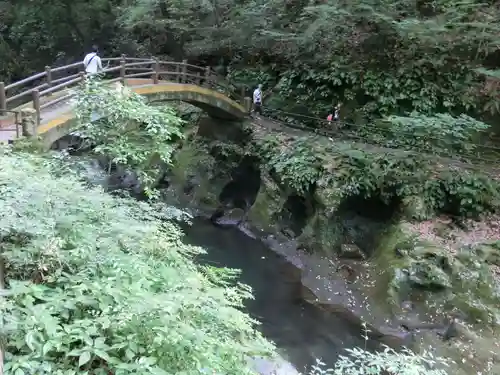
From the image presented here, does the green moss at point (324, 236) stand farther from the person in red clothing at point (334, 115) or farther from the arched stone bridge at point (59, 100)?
the arched stone bridge at point (59, 100)

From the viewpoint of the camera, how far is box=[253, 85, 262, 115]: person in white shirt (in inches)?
741

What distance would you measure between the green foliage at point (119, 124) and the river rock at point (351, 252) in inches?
284

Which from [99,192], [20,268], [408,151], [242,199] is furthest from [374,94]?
Result: [20,268]

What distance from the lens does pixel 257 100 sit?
18891 millimetres

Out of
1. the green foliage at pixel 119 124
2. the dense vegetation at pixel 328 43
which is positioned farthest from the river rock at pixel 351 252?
the green foliage at pixel 119 124

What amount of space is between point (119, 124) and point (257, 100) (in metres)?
11.1

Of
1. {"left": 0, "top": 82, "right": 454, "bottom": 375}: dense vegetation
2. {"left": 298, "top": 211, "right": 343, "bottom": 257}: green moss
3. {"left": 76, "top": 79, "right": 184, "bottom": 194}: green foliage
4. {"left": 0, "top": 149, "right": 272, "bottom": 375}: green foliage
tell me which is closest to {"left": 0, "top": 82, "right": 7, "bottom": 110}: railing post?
{"left": 76, "top": 79, "right": 184, "bottom": 194}: green foliage

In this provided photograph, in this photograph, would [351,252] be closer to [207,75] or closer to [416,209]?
[416,209]

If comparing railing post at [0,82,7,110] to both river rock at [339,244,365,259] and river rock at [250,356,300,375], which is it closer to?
river rock at [250,356,300,375]

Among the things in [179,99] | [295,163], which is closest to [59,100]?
[179,99]

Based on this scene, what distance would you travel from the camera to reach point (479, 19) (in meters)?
14.4

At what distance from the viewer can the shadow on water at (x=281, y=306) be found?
10.3 metres

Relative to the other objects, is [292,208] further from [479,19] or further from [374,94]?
[479,19]

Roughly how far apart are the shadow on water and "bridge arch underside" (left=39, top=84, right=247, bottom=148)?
4.99 metres
